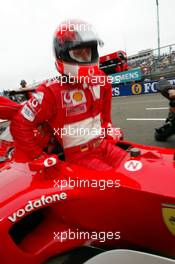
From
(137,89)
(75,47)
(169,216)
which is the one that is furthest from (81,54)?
(137,89)

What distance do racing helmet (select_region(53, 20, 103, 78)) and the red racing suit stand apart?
0.13m

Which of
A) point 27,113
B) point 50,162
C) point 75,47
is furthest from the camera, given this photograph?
point 27,113

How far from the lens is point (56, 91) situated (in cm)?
182

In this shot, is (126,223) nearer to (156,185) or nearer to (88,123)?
(156,185)

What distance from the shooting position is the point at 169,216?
1383 millimetres

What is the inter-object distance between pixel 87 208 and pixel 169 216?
45 cm

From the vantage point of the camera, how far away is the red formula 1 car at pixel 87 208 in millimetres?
1424

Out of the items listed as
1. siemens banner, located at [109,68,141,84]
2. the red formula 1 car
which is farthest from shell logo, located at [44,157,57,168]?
siemens banner, located at [109,68,141,84]

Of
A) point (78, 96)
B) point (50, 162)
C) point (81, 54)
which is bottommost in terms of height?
point (50, 162)

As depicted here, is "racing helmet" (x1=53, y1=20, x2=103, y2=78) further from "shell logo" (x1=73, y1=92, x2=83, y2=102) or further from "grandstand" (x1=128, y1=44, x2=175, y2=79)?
"grandstand" (x1=128, y1=44, x2=175, y2=79)

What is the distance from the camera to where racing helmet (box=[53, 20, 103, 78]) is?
1.71m

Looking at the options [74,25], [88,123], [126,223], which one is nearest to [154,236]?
[126,223]

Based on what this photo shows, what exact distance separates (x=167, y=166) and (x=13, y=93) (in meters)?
1.97

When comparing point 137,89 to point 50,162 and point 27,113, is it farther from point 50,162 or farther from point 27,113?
point 50,162
